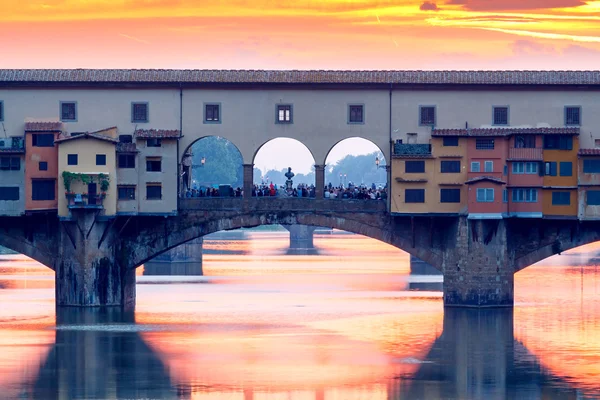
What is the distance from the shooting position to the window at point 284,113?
240 feet

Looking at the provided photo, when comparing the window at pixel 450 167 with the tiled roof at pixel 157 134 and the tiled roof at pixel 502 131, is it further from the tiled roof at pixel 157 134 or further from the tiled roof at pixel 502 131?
the tiled roof at pixel 157 134

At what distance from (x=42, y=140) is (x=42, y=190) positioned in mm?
2474

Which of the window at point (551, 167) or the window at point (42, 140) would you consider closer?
the window at point (551, 167)

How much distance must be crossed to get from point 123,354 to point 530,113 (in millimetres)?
24918

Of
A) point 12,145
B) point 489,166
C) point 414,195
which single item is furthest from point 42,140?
point 489,166

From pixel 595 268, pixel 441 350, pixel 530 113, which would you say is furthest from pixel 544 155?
pixel 595 268

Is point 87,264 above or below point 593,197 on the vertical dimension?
below

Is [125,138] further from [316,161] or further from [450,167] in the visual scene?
[450,167]

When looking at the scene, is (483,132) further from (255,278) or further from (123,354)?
(255,278)

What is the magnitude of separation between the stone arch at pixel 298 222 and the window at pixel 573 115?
9208 millimetres

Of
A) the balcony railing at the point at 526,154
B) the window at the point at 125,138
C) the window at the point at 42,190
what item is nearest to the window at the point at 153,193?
the window at the point at 125,138

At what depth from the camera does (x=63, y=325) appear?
6762 cm

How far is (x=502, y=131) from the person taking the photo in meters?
71.8

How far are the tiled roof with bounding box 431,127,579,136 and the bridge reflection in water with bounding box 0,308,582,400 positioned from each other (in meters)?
10.0
